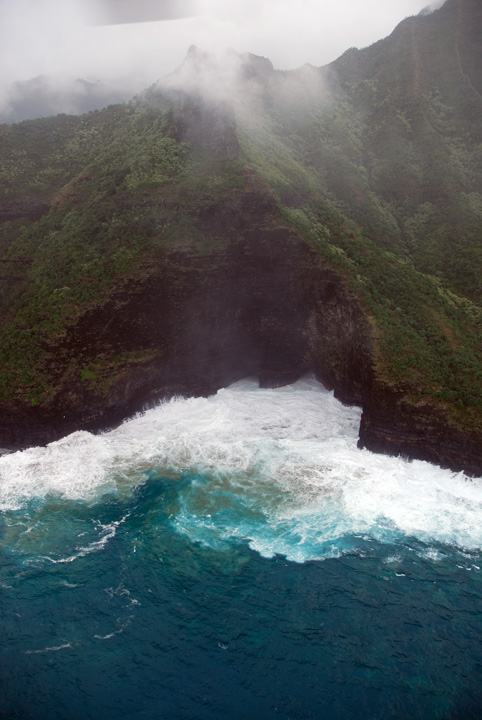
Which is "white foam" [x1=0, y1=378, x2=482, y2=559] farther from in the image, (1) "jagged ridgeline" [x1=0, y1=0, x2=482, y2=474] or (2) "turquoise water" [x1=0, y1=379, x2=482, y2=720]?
(1) "jagged ridgeline" [x1=0, y1=0, x2=482, y2=474]

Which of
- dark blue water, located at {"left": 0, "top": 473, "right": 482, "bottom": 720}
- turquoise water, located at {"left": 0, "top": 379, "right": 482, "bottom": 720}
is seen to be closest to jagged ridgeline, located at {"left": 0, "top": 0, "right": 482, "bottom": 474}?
turquoise water, located at {"left": 0, "top": 379, "right": 482, "bottom": 720}

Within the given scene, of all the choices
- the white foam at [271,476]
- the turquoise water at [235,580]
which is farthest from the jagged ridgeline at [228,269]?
Result: the turquoise water at [235,580]

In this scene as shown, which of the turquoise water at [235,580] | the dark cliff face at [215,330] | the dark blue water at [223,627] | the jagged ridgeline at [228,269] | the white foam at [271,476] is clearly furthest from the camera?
the dark cliff face at [215,330]

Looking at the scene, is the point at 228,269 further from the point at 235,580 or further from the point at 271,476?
the point at 235,580

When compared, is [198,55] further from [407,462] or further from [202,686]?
[202,686]

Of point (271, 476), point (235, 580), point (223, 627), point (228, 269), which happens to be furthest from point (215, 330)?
point (223, 627)

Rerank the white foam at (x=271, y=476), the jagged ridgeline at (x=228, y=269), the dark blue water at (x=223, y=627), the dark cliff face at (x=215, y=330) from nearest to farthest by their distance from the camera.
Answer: the dark blue water at (x=223, y=627), the white foam at (x=271, y=476), the jagged ridgeline at (x=228, y=269), the dark cliff face at (x=215, y=330)

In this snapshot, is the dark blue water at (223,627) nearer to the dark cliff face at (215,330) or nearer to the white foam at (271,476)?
Result: the white foam at (271,476)
